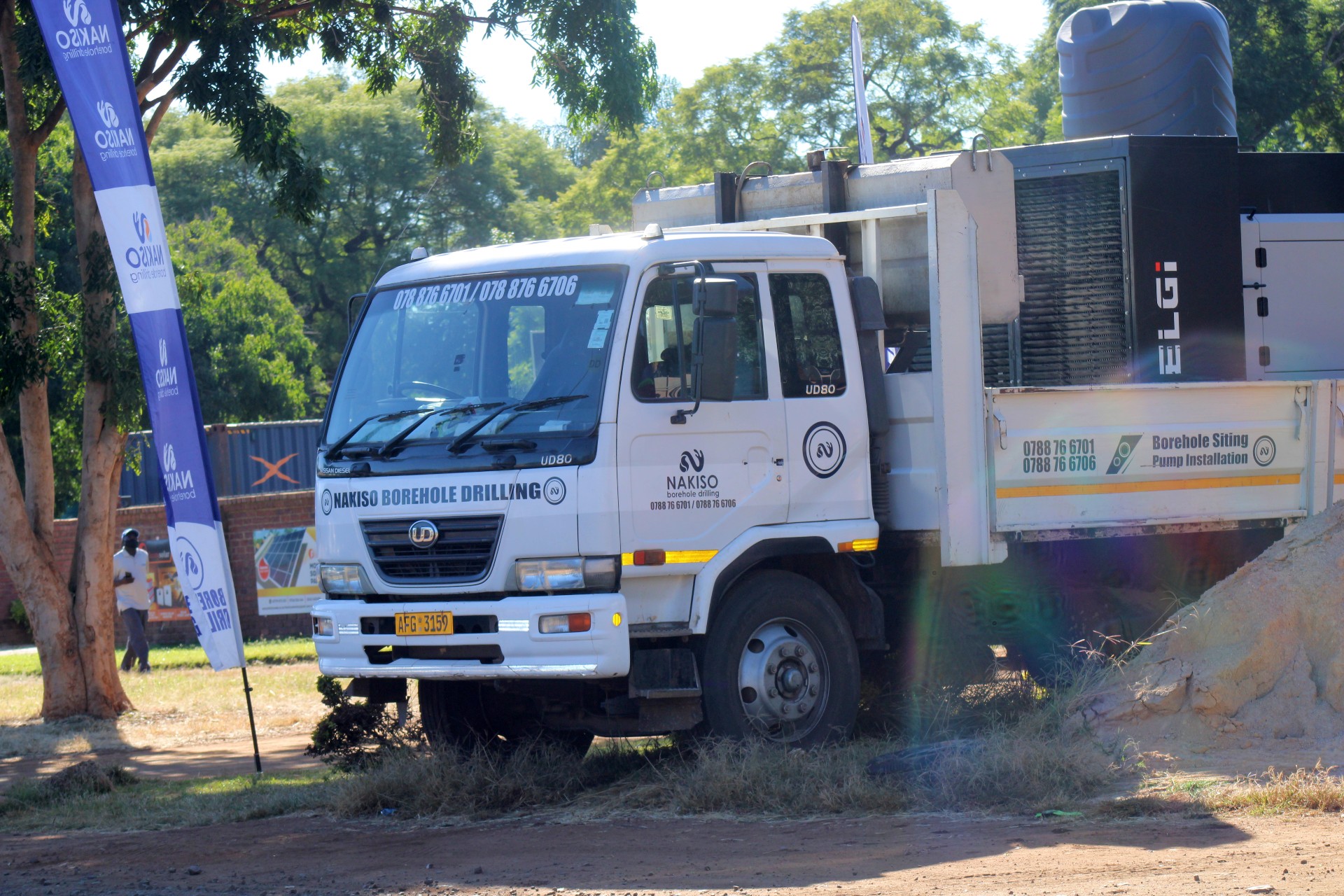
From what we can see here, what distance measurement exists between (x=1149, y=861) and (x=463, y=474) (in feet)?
11.8

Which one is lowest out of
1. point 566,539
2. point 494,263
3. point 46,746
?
point 46,746

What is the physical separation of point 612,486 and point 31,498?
7676mm

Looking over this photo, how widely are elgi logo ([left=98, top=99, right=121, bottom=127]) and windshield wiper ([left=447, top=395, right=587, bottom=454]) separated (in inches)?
A: 152

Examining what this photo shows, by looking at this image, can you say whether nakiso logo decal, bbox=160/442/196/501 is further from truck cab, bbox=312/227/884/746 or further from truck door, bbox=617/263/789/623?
truck door, bbox=617/263/789/623

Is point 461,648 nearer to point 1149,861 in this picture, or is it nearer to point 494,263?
point 494,263

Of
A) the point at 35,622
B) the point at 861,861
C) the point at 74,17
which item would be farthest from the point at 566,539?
the point at 35,622

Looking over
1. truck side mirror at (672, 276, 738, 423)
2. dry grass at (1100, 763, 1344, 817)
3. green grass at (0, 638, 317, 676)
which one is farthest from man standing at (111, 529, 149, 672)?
dry grass at (1100, 763, 1344, 817)

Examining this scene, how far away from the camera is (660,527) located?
736 cm

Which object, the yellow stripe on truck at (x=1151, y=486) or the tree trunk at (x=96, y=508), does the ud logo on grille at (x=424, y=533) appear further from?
the tree trunk at (x=96, y=508)

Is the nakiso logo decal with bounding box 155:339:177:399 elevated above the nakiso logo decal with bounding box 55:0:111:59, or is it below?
below

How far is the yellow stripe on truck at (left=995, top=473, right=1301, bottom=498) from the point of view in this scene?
28.1 ft

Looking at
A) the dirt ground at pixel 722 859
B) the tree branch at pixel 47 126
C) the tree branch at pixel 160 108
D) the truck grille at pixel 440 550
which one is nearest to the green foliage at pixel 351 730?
the dirt ground at pixel 722 859

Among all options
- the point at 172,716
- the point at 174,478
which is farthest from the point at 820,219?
the point at 172,716

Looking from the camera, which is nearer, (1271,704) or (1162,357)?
(1271,704)
